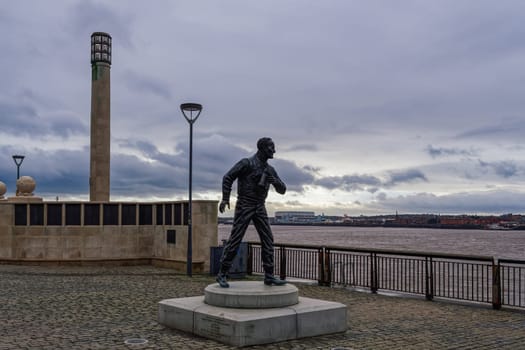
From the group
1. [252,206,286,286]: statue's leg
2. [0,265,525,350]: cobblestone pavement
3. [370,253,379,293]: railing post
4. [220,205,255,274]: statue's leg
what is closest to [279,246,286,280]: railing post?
[0,265,525,350]: cobblestone pavement

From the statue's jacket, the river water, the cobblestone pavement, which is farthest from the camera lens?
the river water

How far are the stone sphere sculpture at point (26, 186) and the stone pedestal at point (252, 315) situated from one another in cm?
1598

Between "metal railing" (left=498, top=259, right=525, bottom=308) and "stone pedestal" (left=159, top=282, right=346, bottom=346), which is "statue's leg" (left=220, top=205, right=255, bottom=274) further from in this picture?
"metal railing" (left=498, top=259, right=525, bottom=308)

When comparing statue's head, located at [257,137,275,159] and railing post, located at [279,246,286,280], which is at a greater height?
statue's head, located at [257,137,275,159]

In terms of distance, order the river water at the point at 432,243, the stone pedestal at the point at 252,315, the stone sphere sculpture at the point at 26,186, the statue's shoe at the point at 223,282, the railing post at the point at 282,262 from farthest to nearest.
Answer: the river water at the point at 432,243, the stone sphere sculpture at the point at 26,186, the railing post at the point at 282,262, the statue's shoe at the point at 223,282, the stone pedestal at the point at 252,315

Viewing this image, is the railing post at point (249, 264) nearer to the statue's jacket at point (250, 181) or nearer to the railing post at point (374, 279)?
the railing post at point (374, 279)

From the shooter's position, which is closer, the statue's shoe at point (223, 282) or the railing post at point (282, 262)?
the statue's shoe at point (223, 282)

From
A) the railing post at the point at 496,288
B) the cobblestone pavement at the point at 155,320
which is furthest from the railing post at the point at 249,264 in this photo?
the railing post at the point at 496,288

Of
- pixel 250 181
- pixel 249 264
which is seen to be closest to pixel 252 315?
pixel 250 181

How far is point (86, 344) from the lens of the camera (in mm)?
7867

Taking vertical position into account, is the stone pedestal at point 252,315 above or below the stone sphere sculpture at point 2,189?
below

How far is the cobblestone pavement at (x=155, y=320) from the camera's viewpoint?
812 centimetres

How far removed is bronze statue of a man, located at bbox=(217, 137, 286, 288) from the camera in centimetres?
949

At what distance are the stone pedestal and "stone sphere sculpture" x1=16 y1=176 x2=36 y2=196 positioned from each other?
52.4 feet
